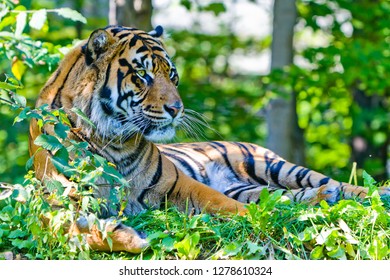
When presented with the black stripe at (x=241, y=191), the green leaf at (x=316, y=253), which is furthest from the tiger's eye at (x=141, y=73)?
the green leaf at (x=316, y=253)

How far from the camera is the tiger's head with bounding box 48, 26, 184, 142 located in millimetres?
4449

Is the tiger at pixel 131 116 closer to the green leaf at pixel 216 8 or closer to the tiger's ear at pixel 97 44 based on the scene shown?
the tiger's ear at pixel 97 44

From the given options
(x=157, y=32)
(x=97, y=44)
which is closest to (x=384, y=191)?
(x=157, y=32)

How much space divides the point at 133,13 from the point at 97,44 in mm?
3311

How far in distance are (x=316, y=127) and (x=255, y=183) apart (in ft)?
24.0

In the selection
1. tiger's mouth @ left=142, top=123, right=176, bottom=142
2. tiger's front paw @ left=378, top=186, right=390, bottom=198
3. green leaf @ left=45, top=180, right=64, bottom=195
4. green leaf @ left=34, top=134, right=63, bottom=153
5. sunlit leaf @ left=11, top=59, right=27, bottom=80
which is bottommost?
tiger's front paw @ left=378, top=186, right=390, bottom=198

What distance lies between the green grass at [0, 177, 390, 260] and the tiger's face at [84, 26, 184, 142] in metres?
0.70

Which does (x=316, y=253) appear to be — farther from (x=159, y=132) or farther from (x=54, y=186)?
(x=54, y=186)

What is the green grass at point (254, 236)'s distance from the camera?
3795 mm

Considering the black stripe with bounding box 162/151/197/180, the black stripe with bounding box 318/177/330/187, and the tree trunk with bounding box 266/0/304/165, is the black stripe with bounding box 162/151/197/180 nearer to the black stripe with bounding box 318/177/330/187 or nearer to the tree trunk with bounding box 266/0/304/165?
the black stripe with bounding box 318/177/330/187

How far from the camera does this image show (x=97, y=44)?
449 cm

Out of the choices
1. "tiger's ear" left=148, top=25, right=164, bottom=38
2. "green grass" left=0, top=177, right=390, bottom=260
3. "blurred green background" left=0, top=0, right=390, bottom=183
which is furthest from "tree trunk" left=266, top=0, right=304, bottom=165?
"green grass" left=0, top=177, right=390, bottom=260

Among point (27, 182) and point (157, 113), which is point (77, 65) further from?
point (27, 182)

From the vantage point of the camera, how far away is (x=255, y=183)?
562 cm
